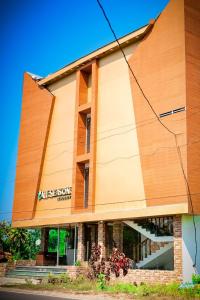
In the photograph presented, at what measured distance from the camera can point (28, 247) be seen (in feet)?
173

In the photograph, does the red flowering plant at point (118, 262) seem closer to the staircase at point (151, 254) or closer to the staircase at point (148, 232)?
the staircase at point (151, 254)

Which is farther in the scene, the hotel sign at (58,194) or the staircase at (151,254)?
the hotel sign at (58,194)

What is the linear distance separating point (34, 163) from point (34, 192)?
2.48m

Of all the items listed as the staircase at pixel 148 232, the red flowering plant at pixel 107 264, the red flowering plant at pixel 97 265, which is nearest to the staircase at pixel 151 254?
the staircase at pixel 148 232

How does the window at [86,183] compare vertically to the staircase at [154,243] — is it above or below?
above

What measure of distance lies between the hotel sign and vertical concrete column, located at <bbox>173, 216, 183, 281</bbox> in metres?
10.8

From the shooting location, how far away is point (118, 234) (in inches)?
1120

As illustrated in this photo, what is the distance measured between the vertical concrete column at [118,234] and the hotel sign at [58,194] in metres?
4.91

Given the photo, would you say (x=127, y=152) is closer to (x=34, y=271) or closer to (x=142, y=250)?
(x=142, y=250)

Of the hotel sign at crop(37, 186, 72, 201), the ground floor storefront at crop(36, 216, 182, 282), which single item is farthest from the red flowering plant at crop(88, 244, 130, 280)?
the hotel sign at crop(37, 186, 72, 201)

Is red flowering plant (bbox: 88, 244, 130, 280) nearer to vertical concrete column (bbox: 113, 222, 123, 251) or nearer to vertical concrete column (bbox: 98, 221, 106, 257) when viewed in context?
vertical concrete column (bbox: 98, 221, 106, 257)

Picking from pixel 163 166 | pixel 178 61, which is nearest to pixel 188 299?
pixel 163 166

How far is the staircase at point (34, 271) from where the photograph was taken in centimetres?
2960

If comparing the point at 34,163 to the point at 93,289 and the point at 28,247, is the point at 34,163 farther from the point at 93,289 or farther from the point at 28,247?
the point at 28,247
